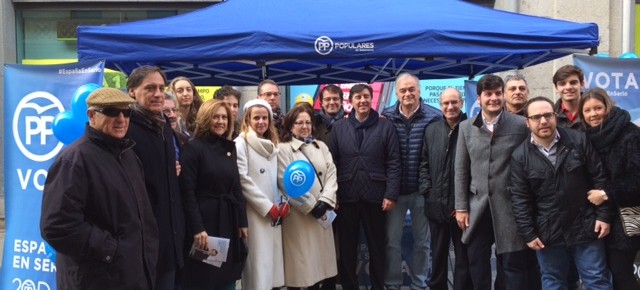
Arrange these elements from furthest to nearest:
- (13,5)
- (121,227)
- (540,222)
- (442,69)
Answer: (13,5) → (442,69) → (540,222) → (121,227)

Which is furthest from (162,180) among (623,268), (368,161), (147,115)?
(623,268)

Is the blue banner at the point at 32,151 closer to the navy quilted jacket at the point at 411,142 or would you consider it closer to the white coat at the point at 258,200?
the white coat at the point at 258,200

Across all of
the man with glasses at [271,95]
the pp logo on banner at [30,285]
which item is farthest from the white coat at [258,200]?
the pp logo on banner at [30,285]

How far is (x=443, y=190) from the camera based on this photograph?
18.6 feet

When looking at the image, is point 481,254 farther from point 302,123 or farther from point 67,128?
point 67,128

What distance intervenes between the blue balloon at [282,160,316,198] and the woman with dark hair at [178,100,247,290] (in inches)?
19.4

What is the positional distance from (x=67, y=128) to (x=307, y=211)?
→ 1.97 meters

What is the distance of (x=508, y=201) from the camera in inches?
203

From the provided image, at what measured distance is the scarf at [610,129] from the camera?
185 inches

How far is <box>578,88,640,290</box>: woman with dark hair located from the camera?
183 inches

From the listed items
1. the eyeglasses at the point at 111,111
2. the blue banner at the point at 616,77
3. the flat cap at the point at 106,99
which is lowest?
the eyeglasses at the point at 111,111

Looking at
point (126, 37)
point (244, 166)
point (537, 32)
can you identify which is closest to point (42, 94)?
point (126, 37)

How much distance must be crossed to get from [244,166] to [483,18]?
257 cm

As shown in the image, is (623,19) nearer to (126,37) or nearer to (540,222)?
(540,222)
